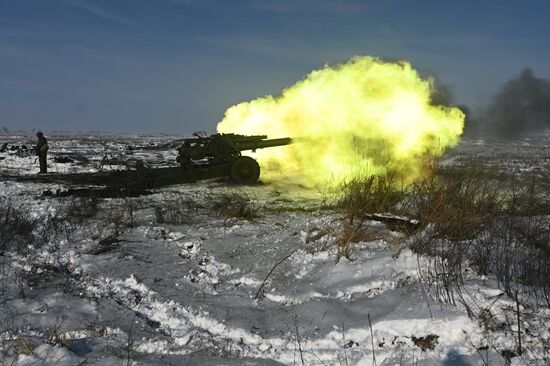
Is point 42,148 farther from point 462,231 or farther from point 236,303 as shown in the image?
point 462,231

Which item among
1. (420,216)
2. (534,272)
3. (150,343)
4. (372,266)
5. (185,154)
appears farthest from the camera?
(185,154)

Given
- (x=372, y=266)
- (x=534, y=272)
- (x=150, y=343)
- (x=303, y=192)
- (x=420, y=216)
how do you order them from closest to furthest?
(x=150, y=343)
(x=534, y=272)
(x=372, y=266)
(x=420, y=216)
(x=303, y=192)

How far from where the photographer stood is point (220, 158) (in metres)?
14.5

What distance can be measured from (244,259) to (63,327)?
2901mm

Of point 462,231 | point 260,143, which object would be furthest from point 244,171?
point 462,231

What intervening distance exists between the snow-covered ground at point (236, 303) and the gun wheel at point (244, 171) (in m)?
5.81

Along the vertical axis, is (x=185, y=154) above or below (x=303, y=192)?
above

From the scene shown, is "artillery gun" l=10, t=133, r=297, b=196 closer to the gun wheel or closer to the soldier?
the gun wheel

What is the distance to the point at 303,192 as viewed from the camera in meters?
13.2

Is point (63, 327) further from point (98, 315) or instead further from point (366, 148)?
point (366, 148)

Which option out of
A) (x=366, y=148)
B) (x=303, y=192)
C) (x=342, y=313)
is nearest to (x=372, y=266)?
(x=342, y=313)

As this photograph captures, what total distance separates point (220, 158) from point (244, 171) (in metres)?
0.87

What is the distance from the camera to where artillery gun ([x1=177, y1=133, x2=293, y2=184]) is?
560 inches

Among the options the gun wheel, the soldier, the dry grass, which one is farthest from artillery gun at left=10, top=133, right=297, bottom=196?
the dry grass
